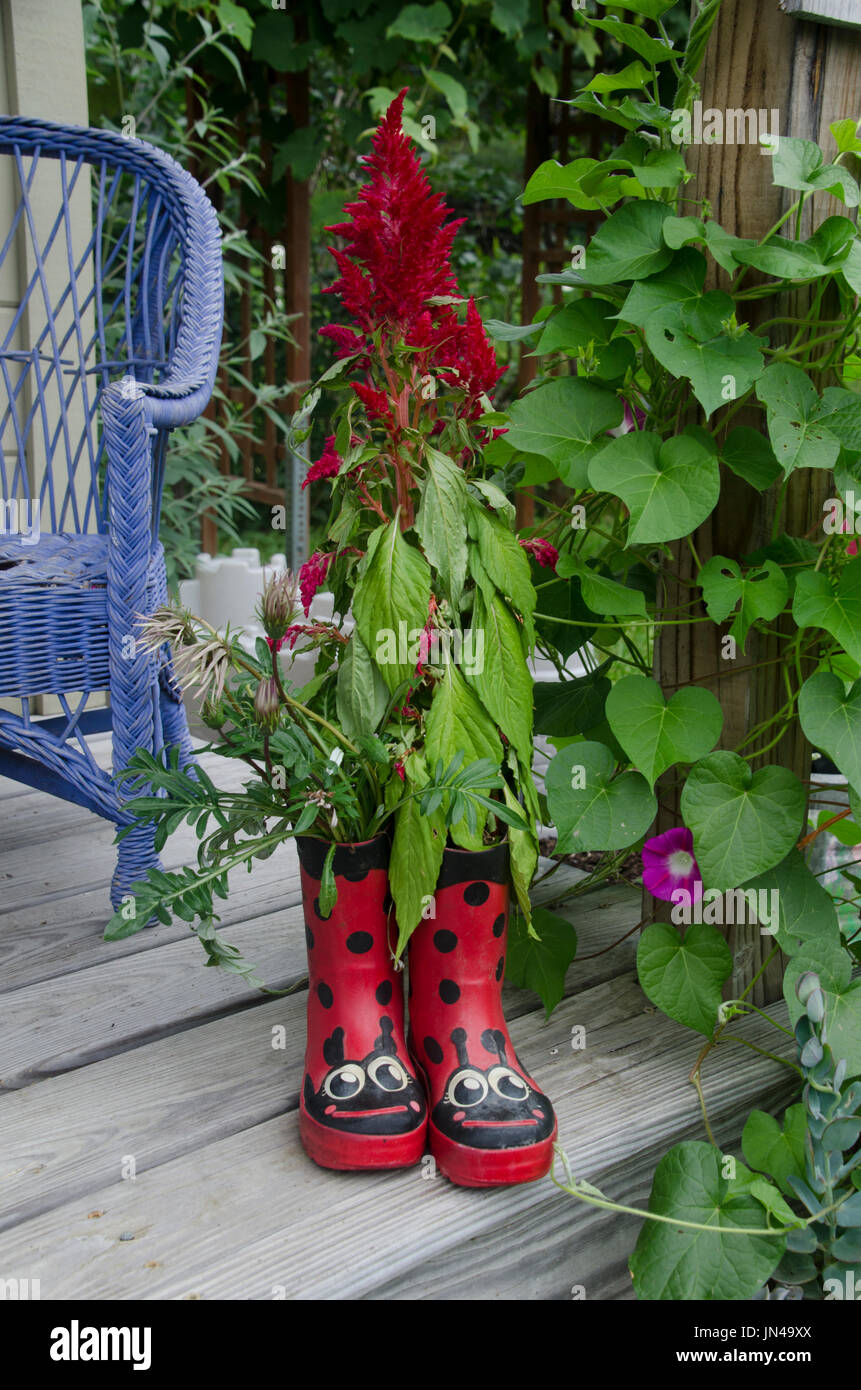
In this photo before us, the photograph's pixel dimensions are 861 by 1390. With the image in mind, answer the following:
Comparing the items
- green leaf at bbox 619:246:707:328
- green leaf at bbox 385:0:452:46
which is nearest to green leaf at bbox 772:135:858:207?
green leaf at bbox 619:246:707:328

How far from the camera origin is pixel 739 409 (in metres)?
1.09

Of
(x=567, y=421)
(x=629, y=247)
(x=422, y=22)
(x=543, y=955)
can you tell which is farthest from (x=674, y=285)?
(x=422, y=22)

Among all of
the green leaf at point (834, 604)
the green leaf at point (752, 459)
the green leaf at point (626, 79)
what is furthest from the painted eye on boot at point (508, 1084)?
the green leaf at point (626, 79)

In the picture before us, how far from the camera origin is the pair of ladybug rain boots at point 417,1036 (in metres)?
0.92

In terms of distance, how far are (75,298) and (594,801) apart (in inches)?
50.7

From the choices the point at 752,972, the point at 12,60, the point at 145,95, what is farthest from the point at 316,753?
the point at 145,95

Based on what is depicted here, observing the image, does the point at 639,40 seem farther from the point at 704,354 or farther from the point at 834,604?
the point at 834,604

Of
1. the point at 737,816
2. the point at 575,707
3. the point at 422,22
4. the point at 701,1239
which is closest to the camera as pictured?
the point at 701,1239

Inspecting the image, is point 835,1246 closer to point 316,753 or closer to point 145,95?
point 316,753

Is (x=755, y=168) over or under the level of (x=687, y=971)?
over

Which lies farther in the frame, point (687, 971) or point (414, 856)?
point (687, 971)

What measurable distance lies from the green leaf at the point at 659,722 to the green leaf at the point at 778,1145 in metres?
0.31

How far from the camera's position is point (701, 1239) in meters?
0.91
